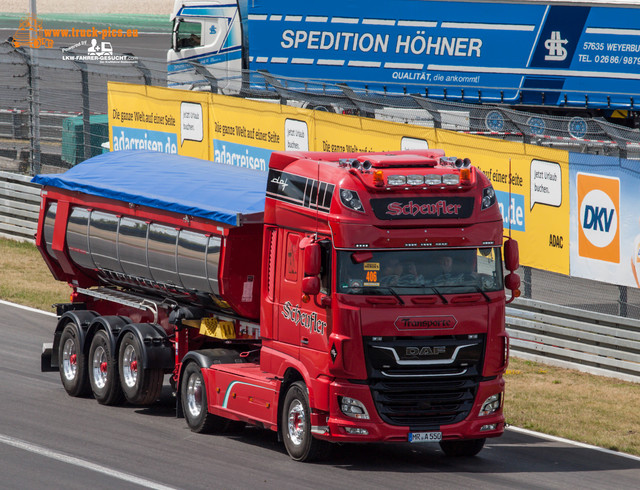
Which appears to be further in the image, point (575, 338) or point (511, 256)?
point (575, 338)

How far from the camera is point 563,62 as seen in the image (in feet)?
108

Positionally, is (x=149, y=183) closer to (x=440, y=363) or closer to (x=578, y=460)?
(x=440, y=363)

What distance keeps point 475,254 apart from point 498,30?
2311 centimetres

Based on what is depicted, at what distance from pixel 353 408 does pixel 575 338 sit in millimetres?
6422

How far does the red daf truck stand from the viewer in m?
10.9

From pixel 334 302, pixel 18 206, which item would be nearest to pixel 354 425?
pixel 334 302

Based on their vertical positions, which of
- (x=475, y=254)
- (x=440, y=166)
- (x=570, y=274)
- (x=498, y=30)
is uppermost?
(x=498, y=30)

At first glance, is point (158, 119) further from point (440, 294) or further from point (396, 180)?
point (440, 294)

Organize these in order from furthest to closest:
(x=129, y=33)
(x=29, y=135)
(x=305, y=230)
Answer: (x=129, y=33) → (x=29, y=135) → (x=305, y=230)

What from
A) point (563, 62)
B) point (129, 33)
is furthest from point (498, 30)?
point (129, 33)

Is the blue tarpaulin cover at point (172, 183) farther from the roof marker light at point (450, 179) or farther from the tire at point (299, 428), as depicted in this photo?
the roof marker light at point (450, 179)

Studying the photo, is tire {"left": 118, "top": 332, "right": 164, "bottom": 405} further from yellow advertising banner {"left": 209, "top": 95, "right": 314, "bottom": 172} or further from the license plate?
yellow advertising banner {"left": 209, "top": 95, "right": 314, "bottom": 172}

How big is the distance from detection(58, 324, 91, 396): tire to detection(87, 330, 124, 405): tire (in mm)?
106

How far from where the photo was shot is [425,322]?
10914 mm
